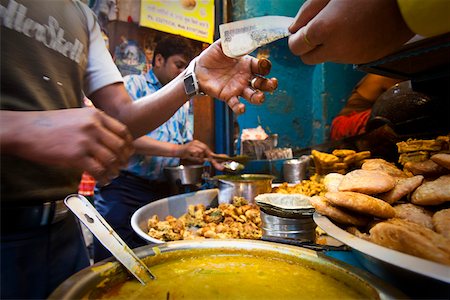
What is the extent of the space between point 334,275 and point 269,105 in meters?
1.05

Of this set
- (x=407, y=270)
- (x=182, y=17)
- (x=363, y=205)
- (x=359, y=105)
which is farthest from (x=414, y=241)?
(x=359, y=105)

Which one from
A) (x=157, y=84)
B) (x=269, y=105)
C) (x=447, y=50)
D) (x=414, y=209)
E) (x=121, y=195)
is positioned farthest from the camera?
(x=121, y=195)

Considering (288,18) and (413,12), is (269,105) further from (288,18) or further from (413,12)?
(413,12)

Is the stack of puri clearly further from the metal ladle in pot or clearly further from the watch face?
the metal ladle in pot

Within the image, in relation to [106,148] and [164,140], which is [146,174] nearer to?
[164,140]

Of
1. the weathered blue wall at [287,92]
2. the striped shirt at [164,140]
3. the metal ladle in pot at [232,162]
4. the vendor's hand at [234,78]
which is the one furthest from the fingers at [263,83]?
the metal ladle in pot at [232,162]

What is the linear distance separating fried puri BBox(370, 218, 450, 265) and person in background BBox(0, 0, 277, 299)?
0.61m

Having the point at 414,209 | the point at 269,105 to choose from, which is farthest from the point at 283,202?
the point at 269,105

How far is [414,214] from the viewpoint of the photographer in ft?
2.80

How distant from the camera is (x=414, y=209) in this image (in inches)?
34.5

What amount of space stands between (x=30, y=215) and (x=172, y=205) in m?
0.90

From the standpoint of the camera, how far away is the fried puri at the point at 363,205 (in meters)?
0.78

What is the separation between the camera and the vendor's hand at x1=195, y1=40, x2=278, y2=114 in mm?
1127

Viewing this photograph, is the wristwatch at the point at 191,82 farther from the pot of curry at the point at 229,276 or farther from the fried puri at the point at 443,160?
the fried puri at the point at 443,160
